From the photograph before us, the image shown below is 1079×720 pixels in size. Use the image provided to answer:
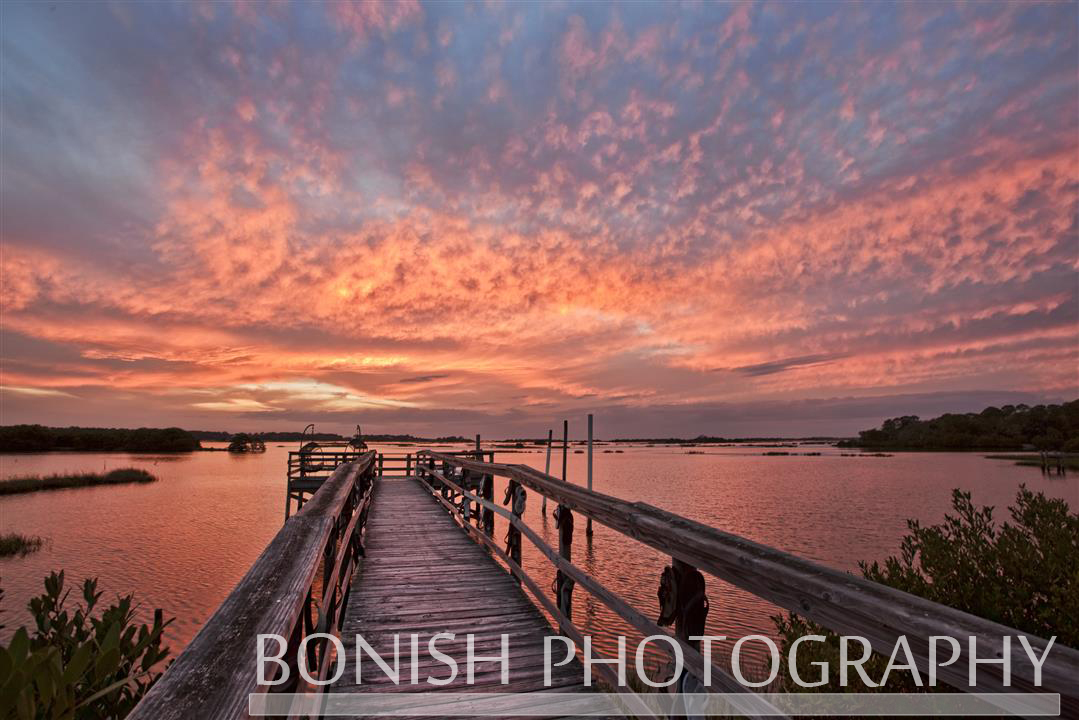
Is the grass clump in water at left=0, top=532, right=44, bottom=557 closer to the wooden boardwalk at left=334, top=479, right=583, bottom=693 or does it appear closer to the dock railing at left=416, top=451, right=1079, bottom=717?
the wooden boardwalk at left=334, top=479, right=583, bottom=693

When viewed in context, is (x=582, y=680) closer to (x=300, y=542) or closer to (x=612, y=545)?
(x=300, y=542)

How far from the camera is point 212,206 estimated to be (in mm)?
13320

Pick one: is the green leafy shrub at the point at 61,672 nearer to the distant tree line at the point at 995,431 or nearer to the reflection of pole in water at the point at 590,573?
the reflection of pole in water at the point at 590,573

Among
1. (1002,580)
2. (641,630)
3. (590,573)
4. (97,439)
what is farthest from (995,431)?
(97,439)

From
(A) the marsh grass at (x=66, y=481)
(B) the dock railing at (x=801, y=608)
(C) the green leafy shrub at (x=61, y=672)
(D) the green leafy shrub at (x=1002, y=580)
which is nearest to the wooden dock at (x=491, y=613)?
(B) the dock railing at (x=801, y=608)

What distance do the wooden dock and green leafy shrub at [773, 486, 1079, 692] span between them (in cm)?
297

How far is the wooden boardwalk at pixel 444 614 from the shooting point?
3.75 metres

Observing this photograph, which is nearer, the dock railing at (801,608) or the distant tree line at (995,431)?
the dock railing at (801,608)

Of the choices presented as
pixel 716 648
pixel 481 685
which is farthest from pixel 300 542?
pixel 716 648

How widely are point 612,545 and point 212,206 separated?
1647 cm

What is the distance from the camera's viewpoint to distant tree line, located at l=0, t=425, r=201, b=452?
65.0 meters

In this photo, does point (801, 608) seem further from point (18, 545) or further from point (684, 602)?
point (18, 545)

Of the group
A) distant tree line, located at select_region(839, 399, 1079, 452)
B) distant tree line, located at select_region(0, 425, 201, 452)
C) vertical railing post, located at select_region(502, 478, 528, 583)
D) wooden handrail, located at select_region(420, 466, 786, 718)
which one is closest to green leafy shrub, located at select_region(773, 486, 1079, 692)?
wooden handrail, located at select_region(420, 466, 786, 718)

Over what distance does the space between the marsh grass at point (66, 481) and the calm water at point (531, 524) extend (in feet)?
4.54
